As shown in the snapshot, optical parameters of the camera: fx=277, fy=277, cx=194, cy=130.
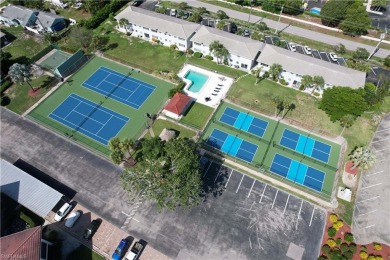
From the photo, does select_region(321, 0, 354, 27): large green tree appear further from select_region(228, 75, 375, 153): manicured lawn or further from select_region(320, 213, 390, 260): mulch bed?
select_region(320, 213, 390, 260): mulch bed

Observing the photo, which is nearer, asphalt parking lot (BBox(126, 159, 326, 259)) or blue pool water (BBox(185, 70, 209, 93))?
asphalt parking lot (BBox(126, 159, 326, 259))

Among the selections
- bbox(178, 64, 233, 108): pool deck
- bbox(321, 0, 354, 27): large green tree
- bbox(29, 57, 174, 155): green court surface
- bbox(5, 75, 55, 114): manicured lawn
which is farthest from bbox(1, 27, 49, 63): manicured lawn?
bbox(321, 0, 354, 27): large green tree

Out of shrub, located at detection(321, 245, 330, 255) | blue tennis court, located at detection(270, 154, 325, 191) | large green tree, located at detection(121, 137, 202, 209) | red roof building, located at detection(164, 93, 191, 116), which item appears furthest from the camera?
red roof building, located at detection(164, 93, 191, 116)

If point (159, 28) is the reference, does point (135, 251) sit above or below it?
below

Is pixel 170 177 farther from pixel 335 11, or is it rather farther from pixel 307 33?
pixel 335 11

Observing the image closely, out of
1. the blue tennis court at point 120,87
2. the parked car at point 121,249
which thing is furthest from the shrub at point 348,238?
the blue tennis court at point 120,87

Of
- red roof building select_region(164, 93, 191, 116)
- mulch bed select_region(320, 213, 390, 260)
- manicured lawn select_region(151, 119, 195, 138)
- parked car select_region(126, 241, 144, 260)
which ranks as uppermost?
red roof building select_region(164, 93, 191, 116)

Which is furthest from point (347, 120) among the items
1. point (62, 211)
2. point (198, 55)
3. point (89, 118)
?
point (62, 211)
